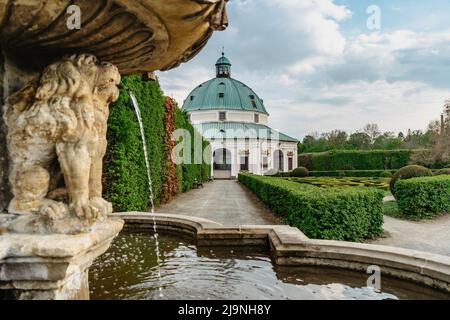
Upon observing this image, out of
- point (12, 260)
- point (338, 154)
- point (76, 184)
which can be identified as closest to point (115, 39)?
point (76, 184)

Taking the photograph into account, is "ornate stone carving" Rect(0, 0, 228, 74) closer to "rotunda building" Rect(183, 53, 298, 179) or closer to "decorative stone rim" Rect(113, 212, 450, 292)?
"decorative stone rim" Rect(113, 212, 450, 292)

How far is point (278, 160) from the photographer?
5275cm

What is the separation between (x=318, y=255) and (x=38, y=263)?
2.76 metres

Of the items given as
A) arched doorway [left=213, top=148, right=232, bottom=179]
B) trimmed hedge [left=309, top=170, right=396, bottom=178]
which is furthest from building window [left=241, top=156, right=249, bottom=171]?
trimmed hedge [left=309, top=170, right=396, bottom=178]

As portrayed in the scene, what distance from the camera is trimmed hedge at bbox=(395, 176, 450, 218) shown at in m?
10.3

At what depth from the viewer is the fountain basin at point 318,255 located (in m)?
3.14

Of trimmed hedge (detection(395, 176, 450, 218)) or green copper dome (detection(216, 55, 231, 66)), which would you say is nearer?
trimmed hedge (detection(395, 176, 450, 218))

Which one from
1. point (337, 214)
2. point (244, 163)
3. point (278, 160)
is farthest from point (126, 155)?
point (278, 160)

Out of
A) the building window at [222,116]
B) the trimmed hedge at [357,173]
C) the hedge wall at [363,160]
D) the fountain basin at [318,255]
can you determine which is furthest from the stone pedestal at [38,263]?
the building window at [222,116]

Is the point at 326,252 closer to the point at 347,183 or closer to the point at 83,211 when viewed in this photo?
the point at 83,211

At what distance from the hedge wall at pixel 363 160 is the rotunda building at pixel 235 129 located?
6.69m

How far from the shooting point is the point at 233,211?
10.9m
